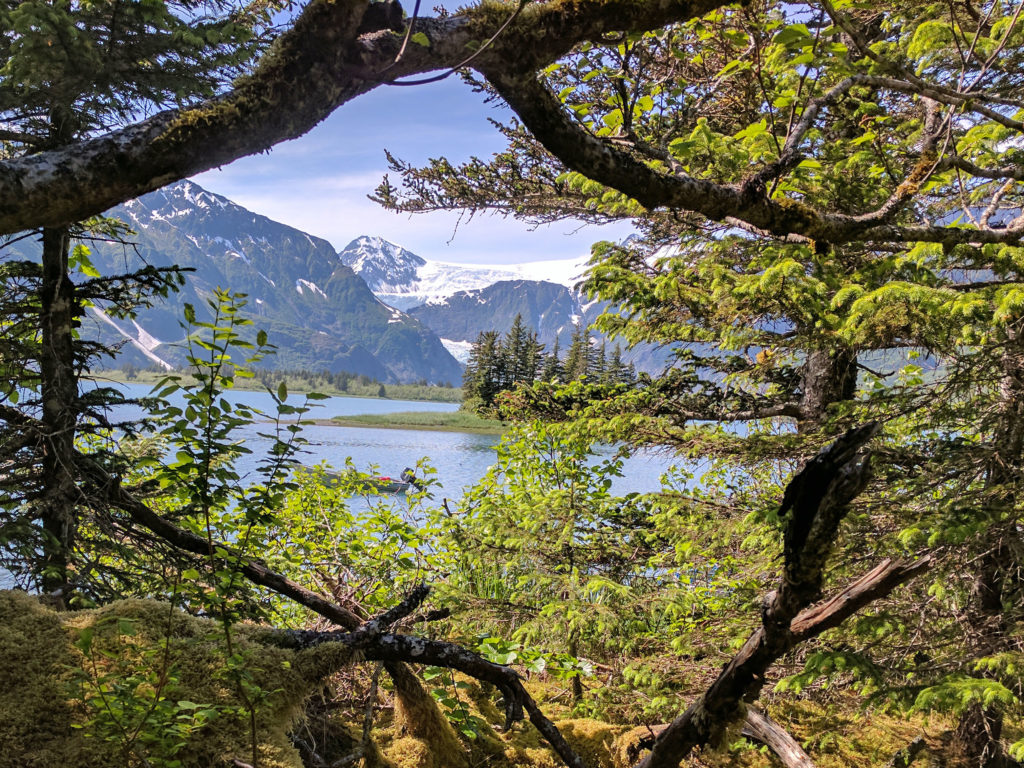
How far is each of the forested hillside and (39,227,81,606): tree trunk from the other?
0.03m

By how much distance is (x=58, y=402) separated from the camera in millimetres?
3182

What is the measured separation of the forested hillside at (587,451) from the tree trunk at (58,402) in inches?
1.0

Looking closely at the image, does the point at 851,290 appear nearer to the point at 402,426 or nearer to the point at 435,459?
the point at 435,459

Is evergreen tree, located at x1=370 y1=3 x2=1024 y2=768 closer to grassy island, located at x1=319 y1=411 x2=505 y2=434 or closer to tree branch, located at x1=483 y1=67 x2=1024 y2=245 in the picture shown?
tree branch, located at x1=483 y1=67 x2=1024 y2=245

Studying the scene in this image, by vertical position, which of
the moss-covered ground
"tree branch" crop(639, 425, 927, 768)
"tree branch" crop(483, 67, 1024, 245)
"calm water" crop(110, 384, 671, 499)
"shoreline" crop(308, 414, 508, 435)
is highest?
"tree branch" crop(483, 67, 1024, 245)

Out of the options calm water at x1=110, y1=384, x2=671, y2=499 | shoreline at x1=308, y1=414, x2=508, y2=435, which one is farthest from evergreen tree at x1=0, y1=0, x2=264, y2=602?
shoreline at x1=308, y1=414, x2=508, y2=435

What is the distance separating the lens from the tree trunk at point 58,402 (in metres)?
3.09

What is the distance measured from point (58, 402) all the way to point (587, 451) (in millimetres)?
5144

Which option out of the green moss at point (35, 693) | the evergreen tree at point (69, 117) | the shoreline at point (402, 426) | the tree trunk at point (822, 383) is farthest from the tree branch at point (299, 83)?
the shoreline at point (402, 426)

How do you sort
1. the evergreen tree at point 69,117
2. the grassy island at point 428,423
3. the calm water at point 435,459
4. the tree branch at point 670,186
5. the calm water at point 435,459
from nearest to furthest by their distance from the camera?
1. the tree branch at point 670,186
2. the evergreen tree at point 69,117
3. the calm water at point 435,459
4. the calm water at point 435,459
5. the grassy island at point 428,423

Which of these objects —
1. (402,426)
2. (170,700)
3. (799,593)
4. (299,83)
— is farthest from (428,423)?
(799,593)

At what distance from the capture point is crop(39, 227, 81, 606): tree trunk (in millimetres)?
3088

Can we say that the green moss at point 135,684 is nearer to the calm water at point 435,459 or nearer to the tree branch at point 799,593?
the tree branch at point 799,593

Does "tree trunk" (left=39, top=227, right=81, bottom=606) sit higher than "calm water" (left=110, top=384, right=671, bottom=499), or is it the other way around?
"tree trunk" (left=39, top=227, right=81, bottom=606)
